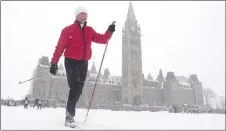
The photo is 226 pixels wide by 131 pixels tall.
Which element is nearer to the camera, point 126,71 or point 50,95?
point 50,95

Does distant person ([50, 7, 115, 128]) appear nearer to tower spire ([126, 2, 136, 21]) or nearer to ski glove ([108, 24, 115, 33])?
ski glove ([108, 24, 115, 33])

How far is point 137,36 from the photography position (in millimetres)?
68375

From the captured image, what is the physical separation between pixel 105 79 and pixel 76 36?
6803 centimetres

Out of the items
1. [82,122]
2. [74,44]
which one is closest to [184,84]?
[82,122]

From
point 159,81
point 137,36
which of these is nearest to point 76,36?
point 137,36

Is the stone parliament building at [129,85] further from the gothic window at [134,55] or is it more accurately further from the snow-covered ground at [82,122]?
the snow-covered ground at [82,122]

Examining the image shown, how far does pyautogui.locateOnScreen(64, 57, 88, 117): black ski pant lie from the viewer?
3.65 meters

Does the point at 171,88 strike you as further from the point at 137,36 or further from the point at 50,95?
the point at 50,95

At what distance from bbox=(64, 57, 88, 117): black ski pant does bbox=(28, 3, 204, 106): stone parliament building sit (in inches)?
1890

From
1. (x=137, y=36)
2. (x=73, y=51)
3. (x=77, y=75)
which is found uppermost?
(x=137, y=36)

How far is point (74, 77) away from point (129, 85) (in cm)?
5720

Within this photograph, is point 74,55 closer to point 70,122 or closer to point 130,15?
point 70,122

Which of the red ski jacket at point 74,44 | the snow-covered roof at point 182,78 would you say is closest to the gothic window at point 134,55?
the snow-covered roof at point 182,78

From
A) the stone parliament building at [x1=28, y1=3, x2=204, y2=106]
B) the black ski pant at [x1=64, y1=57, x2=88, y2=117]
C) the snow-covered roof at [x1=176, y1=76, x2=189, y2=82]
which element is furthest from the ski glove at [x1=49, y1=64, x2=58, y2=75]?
the snow-covered roof at [x1=176, y1=76, x2=189, y2=82]
